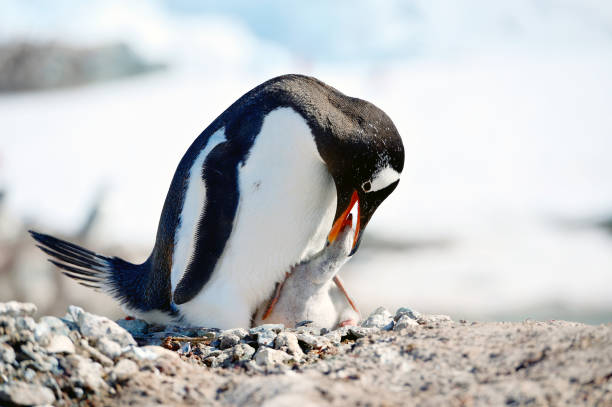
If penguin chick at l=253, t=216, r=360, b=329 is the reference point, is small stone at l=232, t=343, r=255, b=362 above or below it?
below

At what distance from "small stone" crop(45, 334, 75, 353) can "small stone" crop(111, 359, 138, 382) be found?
0.52 feet

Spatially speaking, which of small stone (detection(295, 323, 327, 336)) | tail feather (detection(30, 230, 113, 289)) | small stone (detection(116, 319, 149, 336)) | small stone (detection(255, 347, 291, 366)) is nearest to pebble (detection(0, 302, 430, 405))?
small stone (detection(255, 347, 291, 366))

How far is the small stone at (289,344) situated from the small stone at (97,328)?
1.83ft

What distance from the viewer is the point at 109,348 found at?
7.58ft

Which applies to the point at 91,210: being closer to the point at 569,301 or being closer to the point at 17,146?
the point at 569,301

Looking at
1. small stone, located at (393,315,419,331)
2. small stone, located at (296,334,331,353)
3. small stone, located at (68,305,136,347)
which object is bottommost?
small stone, located at (68,305,136,347)

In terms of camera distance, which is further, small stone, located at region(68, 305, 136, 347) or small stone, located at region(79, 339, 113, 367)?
small stone, located at region(68, 305, 136, 347)

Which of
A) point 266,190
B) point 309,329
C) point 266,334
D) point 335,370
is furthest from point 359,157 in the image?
point 335,370

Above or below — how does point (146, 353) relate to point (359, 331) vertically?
below

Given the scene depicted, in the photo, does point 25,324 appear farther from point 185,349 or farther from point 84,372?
point 185,349

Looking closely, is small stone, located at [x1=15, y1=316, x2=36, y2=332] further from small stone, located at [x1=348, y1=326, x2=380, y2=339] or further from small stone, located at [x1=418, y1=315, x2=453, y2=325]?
small stone, located at [x1=418, y1=315, x2=453, y2=325]

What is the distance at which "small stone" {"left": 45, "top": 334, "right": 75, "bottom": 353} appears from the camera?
220cm

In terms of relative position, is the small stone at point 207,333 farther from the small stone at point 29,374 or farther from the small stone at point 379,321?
the small stone at point 29,374

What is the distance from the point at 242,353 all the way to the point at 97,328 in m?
0.55
